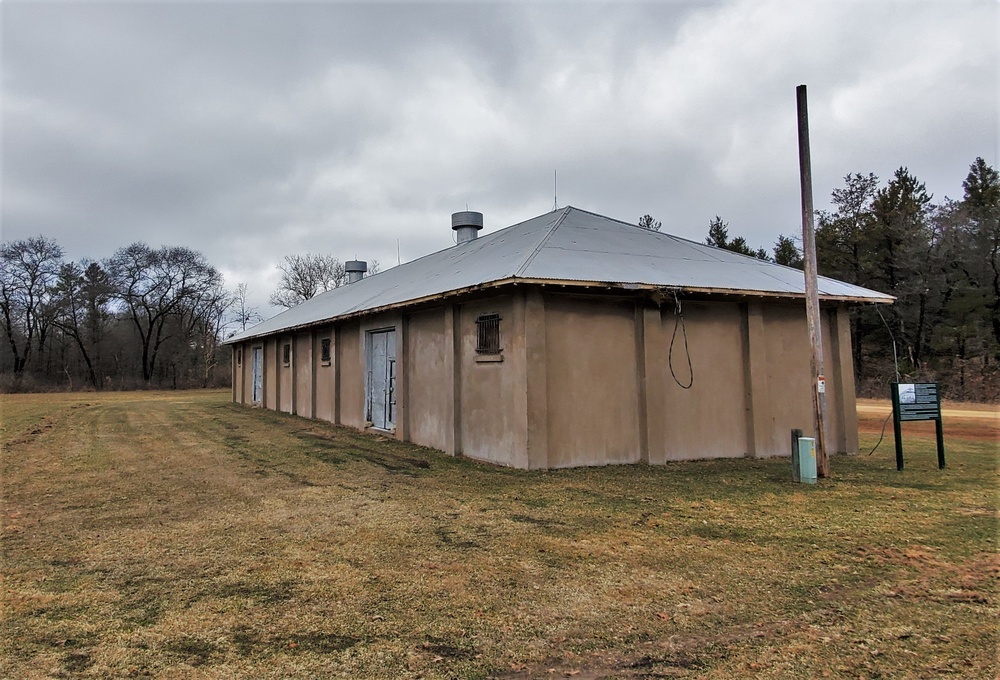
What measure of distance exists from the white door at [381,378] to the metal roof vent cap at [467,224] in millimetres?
6111

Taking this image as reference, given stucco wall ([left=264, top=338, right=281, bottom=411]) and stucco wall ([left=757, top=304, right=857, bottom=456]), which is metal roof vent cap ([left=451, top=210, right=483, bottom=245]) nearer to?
stucco wall ([left=264, top=338, right=281, bottom=411])

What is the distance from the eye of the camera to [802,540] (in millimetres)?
5289

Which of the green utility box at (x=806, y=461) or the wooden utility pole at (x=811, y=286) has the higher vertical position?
the wooden utility pole at (x=811, y=286)

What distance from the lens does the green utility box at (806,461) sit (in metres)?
7.84

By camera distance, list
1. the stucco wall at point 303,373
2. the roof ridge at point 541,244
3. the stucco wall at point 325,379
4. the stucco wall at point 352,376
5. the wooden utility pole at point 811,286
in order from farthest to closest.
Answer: the stucco wall at point 303,373, the stucco wall at point 325,379, the stucco wall at point 352,376, the roof ridge at point 541,244, the wooden utility pole at point 811,286

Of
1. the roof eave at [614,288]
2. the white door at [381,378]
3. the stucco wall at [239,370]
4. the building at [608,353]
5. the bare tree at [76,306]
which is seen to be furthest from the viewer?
the bare tree at [76,306]

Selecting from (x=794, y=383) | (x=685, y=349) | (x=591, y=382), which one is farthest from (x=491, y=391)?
(x=794, y=383)

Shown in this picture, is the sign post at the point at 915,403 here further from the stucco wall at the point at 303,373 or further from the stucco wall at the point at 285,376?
the stucco wall at the point at 285,376

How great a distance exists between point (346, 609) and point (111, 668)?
1.23 meters

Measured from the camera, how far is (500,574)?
14.6 ft

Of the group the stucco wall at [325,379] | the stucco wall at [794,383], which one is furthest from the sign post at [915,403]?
the stucco wall at [325,379]

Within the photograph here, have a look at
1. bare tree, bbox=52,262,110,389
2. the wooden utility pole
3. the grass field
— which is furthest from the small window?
bare tree, bbox=52,262,110,389

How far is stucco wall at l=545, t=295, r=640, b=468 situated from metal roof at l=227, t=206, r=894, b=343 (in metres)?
0.62

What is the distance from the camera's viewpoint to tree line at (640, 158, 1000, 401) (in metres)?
30.0
